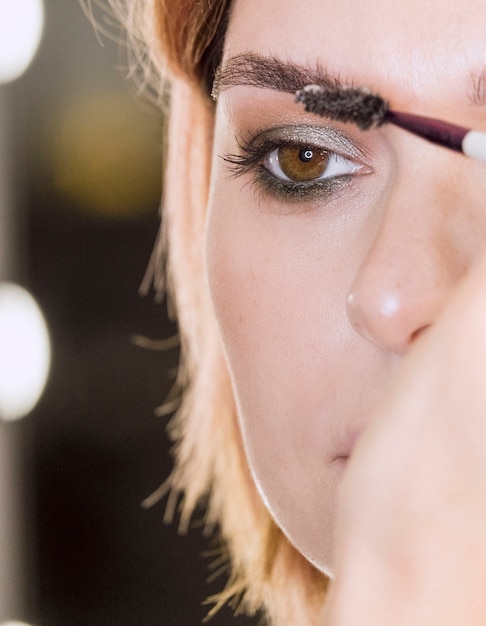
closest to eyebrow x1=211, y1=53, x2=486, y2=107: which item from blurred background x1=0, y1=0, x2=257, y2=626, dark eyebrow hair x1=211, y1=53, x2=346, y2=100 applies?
dark eyebrow hair x1=211, y1=53, x2=346, y2=100

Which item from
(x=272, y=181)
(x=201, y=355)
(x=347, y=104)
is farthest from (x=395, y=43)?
(x=201, y=355)

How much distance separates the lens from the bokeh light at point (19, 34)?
1465 millimetres

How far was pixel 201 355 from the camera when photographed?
1.12 meters

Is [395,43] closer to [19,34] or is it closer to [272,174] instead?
[272,174]

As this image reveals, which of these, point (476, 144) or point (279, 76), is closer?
point (476, 144)

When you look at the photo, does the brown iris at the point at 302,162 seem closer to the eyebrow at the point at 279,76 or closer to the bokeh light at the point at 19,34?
the eyebrow at the point at 279,76

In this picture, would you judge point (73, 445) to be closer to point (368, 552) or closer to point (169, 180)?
point (169, 180)

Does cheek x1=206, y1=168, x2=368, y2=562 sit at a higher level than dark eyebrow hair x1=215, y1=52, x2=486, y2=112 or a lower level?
lower

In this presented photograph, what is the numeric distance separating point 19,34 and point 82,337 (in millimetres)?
489

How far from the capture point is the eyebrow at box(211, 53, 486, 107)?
1.78 feet

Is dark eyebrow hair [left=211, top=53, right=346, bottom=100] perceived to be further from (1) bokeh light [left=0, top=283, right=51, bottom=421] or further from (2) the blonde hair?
(1) bokeh light [left=0, top=283, right=51, bottom=421]

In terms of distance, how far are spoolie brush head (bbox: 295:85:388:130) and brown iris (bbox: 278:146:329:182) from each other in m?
0.11

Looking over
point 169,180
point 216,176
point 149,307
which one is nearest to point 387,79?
point 216,176

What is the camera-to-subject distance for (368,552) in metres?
0.36
